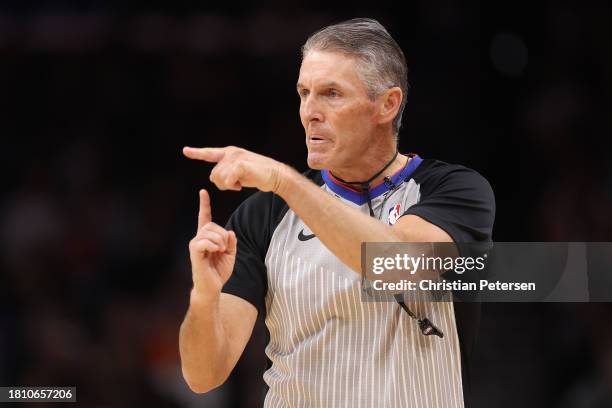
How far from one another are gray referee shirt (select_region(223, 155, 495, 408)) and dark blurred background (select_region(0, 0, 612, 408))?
103 inches

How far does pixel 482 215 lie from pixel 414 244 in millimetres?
363

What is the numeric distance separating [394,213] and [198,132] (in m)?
3.91

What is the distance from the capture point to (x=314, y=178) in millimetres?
3111

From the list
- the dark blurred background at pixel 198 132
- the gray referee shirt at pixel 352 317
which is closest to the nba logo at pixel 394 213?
the gray referee shirt at pixel 352 317

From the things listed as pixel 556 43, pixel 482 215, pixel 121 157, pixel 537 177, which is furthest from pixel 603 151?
pixel 482 215

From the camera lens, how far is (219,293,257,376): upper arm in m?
2.80

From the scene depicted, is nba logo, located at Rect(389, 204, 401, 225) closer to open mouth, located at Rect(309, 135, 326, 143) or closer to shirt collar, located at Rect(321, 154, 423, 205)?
shirt collar, located at Rect(321, 154, 423, 205)

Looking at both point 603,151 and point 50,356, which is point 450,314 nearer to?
point 50,356

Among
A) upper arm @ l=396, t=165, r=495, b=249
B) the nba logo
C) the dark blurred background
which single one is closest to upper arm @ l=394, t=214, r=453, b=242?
upper arm @ l=396, t=165, r=495, b=249

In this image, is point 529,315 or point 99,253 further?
point 99,253

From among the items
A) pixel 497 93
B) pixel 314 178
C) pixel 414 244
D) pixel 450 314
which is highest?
pixel 497 93

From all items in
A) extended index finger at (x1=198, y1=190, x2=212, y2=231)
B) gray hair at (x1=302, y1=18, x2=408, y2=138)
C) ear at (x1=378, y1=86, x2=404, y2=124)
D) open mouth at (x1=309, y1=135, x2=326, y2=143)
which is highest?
gray hair at (x1=302, y1=18, x2=408, y2=138)

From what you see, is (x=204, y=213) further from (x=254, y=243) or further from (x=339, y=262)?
(x=339, y=262)

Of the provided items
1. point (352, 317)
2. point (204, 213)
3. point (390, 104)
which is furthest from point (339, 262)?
point (390, 104)
